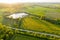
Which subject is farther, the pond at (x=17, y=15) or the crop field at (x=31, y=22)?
the pond at (x=17, y=15)

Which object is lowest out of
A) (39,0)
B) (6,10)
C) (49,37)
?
(49,37)

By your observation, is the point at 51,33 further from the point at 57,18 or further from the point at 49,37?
the point at 57,18

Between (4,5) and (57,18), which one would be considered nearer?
(57,18)

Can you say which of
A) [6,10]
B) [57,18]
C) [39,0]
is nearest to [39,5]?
[39,0]

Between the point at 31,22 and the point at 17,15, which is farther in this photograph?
the point at 17,15

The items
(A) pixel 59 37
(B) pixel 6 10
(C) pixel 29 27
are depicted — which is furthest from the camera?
(B) pixel 6 10

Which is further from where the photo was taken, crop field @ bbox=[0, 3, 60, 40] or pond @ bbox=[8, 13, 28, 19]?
pond @ bbox=[8, 13, 28, 19]

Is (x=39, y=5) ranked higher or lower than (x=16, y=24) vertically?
higher

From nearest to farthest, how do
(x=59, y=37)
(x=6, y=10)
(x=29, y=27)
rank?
(x=59, y=37)
(x=29, y=27)
(x=6, y=10)
